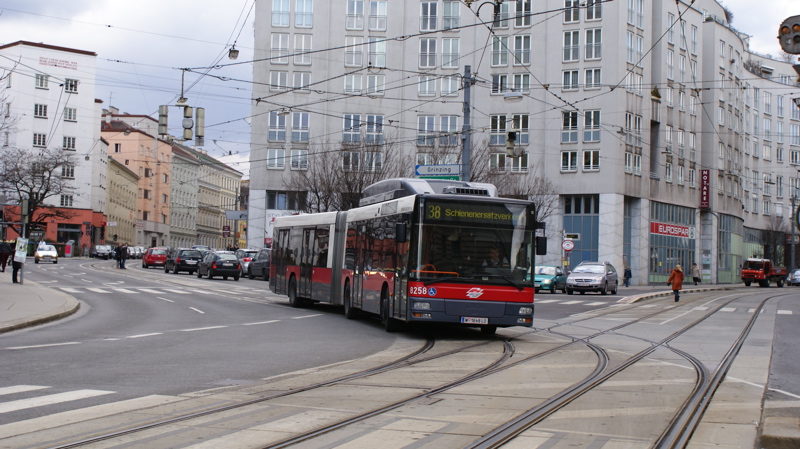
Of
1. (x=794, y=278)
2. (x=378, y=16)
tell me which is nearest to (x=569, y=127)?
(x=378, y=16)

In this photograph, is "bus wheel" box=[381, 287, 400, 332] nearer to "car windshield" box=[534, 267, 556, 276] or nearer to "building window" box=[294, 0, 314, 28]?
"car windshield" box=[534, 267, 556, 276]

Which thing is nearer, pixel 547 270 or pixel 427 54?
pixel 547 270

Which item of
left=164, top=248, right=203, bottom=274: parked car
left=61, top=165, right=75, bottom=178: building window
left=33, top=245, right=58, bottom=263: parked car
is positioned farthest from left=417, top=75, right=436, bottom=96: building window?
left=61, top=165, right=75, bottom=178: building window

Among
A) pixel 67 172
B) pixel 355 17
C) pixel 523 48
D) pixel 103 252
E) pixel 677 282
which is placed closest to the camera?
pixel 677 282

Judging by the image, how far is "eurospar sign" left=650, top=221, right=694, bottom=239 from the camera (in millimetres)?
68438

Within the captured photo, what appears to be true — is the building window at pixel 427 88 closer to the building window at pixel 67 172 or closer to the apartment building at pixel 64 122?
the apartment building at pixel 64 122

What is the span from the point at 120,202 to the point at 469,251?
341ft

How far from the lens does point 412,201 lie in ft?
59.1

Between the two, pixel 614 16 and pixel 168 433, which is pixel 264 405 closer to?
pixel 168 433

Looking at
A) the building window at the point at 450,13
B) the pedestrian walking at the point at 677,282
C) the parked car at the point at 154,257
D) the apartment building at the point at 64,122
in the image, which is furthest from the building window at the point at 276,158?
the pedestrian walking at the point at 677,282

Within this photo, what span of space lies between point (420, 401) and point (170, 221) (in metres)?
125

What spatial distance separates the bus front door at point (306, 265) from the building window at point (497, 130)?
3817 centimetres

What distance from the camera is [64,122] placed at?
9525 centimetres

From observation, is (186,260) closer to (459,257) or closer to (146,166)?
(459,257)
